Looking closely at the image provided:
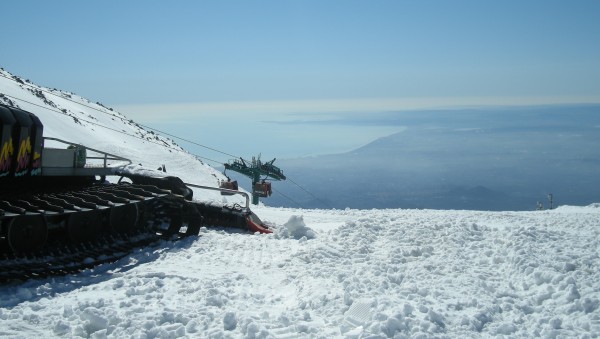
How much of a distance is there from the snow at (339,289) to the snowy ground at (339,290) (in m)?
0.02

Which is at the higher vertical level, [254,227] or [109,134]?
[109,134]

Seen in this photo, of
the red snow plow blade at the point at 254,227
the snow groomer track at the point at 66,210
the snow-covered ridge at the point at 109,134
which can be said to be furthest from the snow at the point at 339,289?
the snow-covered ridge at the point at 109,134

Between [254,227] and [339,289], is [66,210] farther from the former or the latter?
[254,227]

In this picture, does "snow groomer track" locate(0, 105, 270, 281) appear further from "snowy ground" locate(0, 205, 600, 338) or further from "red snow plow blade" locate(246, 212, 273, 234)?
"snowy ground" locate(0, 205, 600, 338)

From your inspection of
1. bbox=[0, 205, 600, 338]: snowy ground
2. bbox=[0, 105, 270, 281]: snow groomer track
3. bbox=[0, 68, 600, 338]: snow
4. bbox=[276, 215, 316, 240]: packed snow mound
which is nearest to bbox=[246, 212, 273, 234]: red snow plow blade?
bbox=[0, 105, 270, 281]: snow groomer track

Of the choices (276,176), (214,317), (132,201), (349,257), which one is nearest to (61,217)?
(132,201)

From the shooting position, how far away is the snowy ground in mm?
7125

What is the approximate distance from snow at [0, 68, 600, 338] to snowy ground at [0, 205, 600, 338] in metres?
0.02

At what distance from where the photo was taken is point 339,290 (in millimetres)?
8461

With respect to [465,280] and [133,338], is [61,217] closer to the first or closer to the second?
[133,338]

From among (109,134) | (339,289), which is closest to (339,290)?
(339,289)

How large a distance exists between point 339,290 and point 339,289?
0.05m

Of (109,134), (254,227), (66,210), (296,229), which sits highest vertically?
(109,134)

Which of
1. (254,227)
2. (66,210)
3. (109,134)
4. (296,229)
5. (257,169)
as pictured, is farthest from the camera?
(109,134)
